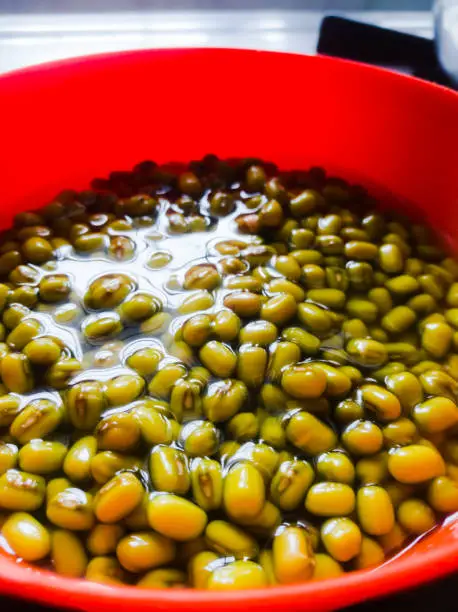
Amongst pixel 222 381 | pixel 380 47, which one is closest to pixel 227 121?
pixel 380 47

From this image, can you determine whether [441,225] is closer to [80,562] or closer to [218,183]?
[218,183]

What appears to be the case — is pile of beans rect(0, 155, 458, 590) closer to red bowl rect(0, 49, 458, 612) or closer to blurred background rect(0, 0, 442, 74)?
red bowl rect(0, 49, 458, 612)

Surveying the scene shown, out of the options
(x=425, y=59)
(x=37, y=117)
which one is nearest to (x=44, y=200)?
(x=37, y=117)

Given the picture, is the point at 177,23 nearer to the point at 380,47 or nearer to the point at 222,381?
the point at 380,47

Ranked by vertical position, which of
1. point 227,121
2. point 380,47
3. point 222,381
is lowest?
point 222,381

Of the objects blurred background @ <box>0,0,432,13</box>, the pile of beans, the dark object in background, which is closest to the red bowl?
the pile of beans

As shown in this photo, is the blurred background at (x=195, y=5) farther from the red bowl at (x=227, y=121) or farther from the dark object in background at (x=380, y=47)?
the red bowl at (x=227, y=121)

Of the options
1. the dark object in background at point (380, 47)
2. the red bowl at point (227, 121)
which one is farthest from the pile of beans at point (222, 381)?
the dark object in background at point (380, 47)
